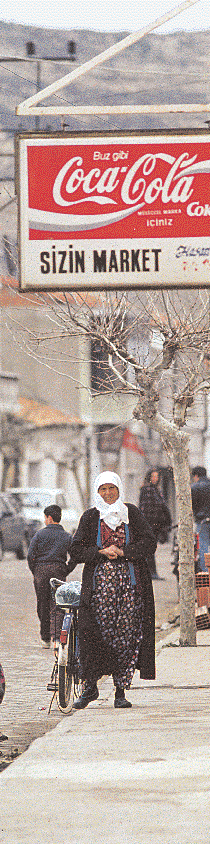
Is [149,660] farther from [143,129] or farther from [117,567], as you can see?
[143,129]

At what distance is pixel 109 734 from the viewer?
753cm

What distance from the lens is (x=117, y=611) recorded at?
8.40m

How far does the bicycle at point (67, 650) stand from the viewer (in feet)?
28.0

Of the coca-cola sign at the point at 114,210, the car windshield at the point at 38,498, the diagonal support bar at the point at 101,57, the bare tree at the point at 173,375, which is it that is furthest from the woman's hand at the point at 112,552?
the car windshield at the point at 38,498

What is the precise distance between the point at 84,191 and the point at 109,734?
340cm

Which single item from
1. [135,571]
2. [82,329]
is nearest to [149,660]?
[135,571]

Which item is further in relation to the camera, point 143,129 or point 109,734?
point 143,129

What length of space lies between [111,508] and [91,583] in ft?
1.63

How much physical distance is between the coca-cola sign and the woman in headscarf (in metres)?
1.35

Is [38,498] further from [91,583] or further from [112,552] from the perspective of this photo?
[112,552]

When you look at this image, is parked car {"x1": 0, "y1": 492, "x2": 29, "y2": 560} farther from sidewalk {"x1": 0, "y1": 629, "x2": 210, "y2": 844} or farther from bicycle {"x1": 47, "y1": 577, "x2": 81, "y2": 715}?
sidewalk {"x1": 0, "y1": 629, "x2": 210, "y2": 844}

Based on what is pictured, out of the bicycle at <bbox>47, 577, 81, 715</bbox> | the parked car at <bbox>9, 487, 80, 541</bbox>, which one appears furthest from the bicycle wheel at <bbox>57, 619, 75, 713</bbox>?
the parked car at <bbox>9, 487, 80, 541</bbox>

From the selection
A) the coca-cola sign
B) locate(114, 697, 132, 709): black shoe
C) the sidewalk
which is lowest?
locate(114, 697, 132, 709): black shoe

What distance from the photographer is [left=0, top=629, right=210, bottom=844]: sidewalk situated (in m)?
5.21
